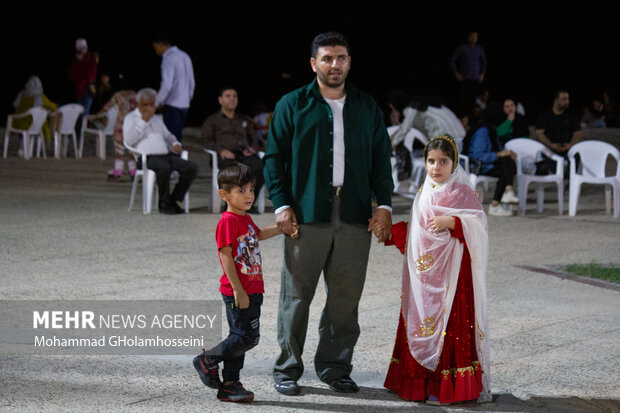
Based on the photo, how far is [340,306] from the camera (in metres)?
4.28

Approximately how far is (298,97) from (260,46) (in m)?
18.0

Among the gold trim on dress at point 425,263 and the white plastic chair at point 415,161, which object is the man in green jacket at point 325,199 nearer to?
the gold trim on dress at point 425,263

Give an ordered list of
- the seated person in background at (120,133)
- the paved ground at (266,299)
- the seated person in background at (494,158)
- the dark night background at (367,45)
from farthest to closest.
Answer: the dark night background at (367,45) → the seated person in background at (120,133) → the seated person in background at (494,158) → the paved ground at (266,299)

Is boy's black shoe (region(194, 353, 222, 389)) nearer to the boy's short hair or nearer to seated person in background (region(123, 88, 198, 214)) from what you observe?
the boy's short hair

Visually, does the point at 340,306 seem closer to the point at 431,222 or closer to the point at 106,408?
the point at 431,222

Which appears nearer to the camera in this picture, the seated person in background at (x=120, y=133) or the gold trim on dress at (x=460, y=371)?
the gold trim on dress at (x=460, y=371)

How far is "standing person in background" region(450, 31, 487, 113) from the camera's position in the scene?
16.6 m

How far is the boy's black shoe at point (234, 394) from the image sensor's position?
4.04 metres

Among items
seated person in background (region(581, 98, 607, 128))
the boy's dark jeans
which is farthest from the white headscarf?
seated person in background (region(581, 98, 607, 128))

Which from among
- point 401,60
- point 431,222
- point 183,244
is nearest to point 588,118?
point 401,60

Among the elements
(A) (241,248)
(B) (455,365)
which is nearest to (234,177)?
(A) (241,248)

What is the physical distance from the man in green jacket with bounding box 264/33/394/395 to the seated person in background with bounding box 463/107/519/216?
21.7 feet

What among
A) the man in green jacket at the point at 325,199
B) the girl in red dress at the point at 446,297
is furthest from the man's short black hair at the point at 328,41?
the girl in red dress at the point at 446,297

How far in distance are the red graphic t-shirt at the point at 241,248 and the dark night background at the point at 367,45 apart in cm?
1683
